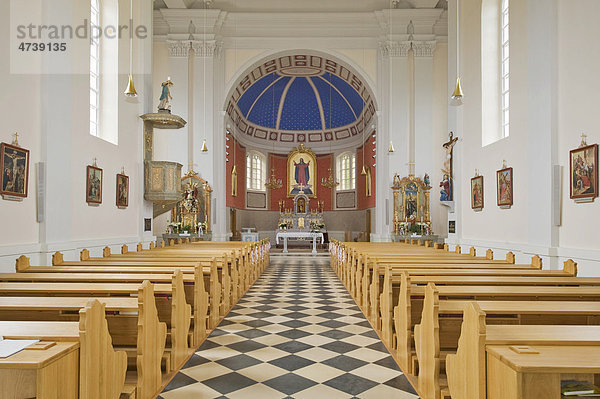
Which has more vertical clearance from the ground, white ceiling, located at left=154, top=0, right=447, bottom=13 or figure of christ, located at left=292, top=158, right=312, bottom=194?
white ceiling, located at left=154, top=0, right=447, bottom=13

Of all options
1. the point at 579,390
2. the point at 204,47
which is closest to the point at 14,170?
the point at 579,390

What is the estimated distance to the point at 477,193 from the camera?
9.95 metres

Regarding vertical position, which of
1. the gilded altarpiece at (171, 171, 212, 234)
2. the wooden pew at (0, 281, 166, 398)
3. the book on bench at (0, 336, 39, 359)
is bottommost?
the wooden pew at (0, 281, 166, 398)

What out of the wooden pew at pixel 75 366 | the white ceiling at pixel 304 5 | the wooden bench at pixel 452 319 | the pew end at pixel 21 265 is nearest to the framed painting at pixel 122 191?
the pew end at pixel 21 265

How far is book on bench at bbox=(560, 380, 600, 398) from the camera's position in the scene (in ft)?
6.89

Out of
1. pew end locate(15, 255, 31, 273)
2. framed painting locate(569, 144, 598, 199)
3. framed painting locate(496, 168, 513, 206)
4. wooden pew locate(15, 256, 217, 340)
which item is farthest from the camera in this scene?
framed painting locate(496, 168, 513, 206)

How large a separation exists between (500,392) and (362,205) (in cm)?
2010

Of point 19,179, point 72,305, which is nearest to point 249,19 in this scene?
point 19,179

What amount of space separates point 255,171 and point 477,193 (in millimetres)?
15197

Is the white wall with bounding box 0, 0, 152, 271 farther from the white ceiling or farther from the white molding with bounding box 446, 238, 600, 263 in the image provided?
the white molding with bounding box 446, 238, 600, 263

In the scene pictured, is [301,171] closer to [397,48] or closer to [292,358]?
[397,48]

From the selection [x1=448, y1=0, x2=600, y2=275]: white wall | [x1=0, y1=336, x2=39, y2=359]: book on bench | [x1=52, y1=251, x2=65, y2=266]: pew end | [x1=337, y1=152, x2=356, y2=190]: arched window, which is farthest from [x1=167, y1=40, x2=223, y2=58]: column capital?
[x1=0, y1=336, x2=39, y2=359]: book on bench

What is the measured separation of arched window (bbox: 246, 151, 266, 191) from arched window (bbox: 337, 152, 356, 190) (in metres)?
4.07

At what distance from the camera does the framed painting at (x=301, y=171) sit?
24.1 m
